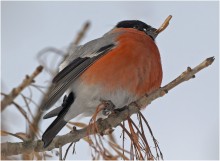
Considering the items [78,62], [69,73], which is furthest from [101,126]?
[78,62]

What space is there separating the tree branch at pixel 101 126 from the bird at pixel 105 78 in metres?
0.35

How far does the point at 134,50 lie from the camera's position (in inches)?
111

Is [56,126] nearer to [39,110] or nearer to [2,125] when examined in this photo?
[39,110]

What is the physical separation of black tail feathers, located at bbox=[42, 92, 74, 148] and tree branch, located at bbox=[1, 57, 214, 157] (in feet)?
0.09

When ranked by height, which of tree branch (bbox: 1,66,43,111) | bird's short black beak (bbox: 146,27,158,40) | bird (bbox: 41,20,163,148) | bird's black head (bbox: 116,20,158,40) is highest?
bird's black head (bbox: 116,20,158,40)

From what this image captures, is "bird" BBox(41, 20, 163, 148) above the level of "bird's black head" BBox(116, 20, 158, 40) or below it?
below

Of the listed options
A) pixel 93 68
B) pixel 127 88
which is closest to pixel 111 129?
pixel 127 88

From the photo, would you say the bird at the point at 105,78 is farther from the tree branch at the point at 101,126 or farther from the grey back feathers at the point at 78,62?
the tree branch at the point at 101,126

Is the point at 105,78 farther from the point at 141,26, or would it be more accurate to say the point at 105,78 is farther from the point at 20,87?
the point at 20,87

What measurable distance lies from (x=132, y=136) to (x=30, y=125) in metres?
0.53


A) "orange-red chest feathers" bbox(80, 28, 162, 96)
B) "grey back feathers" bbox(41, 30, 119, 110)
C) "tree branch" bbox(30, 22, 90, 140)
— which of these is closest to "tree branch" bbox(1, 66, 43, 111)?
"tree branch" bbox(30, 22, 90, 140)

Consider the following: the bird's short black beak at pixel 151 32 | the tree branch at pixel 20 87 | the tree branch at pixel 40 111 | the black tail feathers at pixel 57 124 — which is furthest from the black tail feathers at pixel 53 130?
the bird's short black beak at pixel 151 32

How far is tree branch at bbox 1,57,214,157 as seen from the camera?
1.76 m

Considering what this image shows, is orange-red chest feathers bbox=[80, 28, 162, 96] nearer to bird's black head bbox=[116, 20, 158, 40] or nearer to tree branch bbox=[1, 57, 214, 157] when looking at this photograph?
tree branch bbox=[1, 57, 214, 157]
